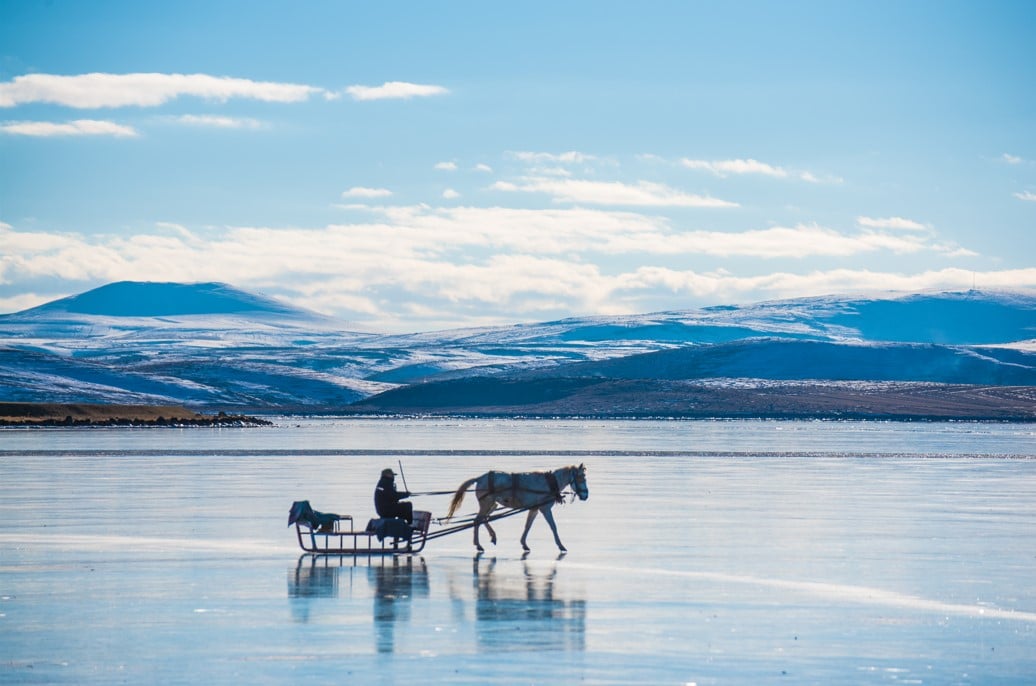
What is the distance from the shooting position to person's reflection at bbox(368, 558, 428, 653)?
1506cm

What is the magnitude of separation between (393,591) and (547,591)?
6.16ft

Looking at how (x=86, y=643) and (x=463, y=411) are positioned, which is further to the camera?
(x=463, y=411)

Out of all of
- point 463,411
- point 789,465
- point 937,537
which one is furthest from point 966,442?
point 463,411

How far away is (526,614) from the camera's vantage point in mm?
16297

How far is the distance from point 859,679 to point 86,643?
7.10 m

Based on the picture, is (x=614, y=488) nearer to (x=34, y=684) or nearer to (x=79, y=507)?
(x=79, y=507)

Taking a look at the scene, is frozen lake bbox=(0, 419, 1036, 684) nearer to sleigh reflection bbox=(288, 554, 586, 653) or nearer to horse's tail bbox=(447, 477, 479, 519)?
sleigh reflection bbox=(288, 554, 586, 653)

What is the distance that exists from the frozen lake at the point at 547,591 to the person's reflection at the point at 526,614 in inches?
2.2

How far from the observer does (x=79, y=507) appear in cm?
2986

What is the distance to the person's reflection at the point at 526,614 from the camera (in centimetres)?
1443

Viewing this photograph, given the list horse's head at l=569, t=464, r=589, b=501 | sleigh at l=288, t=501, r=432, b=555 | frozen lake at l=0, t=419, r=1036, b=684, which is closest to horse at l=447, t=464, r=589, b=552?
horse's head at l=569, t=464, r=589, b=501

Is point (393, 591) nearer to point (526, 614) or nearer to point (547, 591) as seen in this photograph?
point (547, 591)

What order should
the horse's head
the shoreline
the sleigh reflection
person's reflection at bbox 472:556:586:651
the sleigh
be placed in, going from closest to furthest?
person's reflection at bbox 472:556:586:651, the sleigh reflection, the sleigh, the horse's head, the shoreline

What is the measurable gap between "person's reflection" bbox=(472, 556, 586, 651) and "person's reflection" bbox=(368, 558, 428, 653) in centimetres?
78
